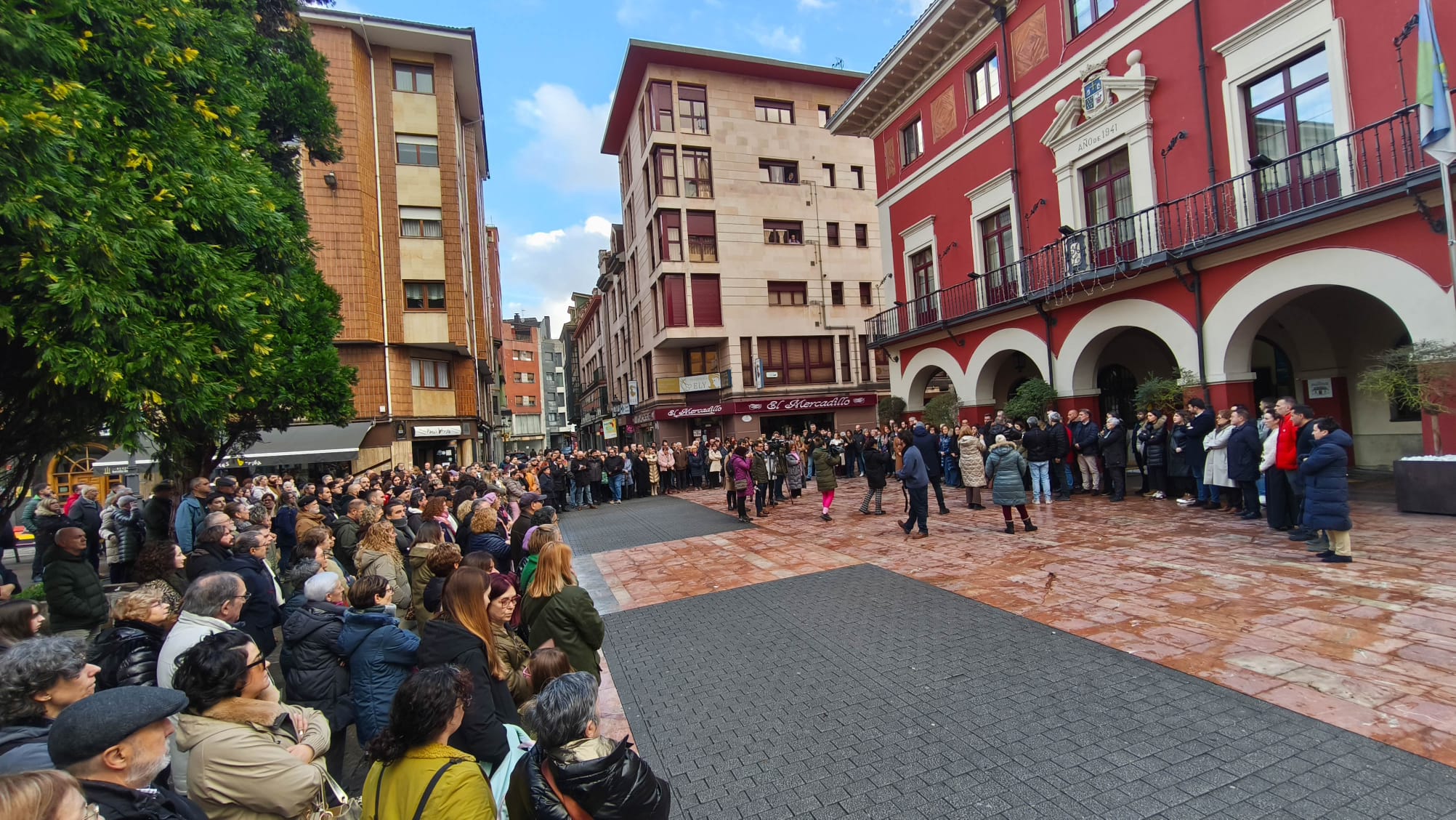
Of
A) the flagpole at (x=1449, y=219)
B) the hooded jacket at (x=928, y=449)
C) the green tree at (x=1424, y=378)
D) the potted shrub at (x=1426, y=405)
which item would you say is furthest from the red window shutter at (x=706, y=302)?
the flagpole at (x=1449, y=219)

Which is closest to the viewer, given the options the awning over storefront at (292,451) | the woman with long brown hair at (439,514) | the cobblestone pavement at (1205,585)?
the cobblestone pavement at (1205,585)

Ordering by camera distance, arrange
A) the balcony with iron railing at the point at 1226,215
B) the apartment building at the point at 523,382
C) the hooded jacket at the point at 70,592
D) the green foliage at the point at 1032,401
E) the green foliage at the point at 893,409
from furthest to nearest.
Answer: the apartment building at the point at 523,382, the green foliage at the point at 893,409, the green foliage at the point at 1032,401, the balcony with iron railing at the point at 1226,215, the hooded jacket at the point at 70,592

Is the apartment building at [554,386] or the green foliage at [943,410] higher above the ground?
the apartment building at [554,386]

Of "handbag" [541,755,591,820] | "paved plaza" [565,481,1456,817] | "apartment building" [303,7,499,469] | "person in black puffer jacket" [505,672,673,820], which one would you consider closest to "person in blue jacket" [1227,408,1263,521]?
"paved plaza" [565,481,1456,817]

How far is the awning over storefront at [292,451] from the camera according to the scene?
19.9m

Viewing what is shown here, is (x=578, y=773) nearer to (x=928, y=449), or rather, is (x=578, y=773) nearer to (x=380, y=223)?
(x=928, y=449)

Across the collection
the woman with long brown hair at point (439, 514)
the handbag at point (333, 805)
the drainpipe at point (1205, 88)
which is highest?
the drainpipe at point (1205, 88)

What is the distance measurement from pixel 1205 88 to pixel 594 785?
1550 cm

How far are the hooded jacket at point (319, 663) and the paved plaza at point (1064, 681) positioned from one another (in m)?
1.82

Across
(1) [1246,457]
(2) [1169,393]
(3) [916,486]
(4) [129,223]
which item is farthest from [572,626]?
(2) [1169,393]

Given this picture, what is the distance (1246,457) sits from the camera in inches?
354

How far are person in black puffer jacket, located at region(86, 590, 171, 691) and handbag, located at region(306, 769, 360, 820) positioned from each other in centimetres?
144

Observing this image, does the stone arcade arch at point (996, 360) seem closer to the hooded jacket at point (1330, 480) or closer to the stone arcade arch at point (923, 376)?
the stone arcade arch at point (923, 376)

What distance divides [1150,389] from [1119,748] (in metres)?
11.0
